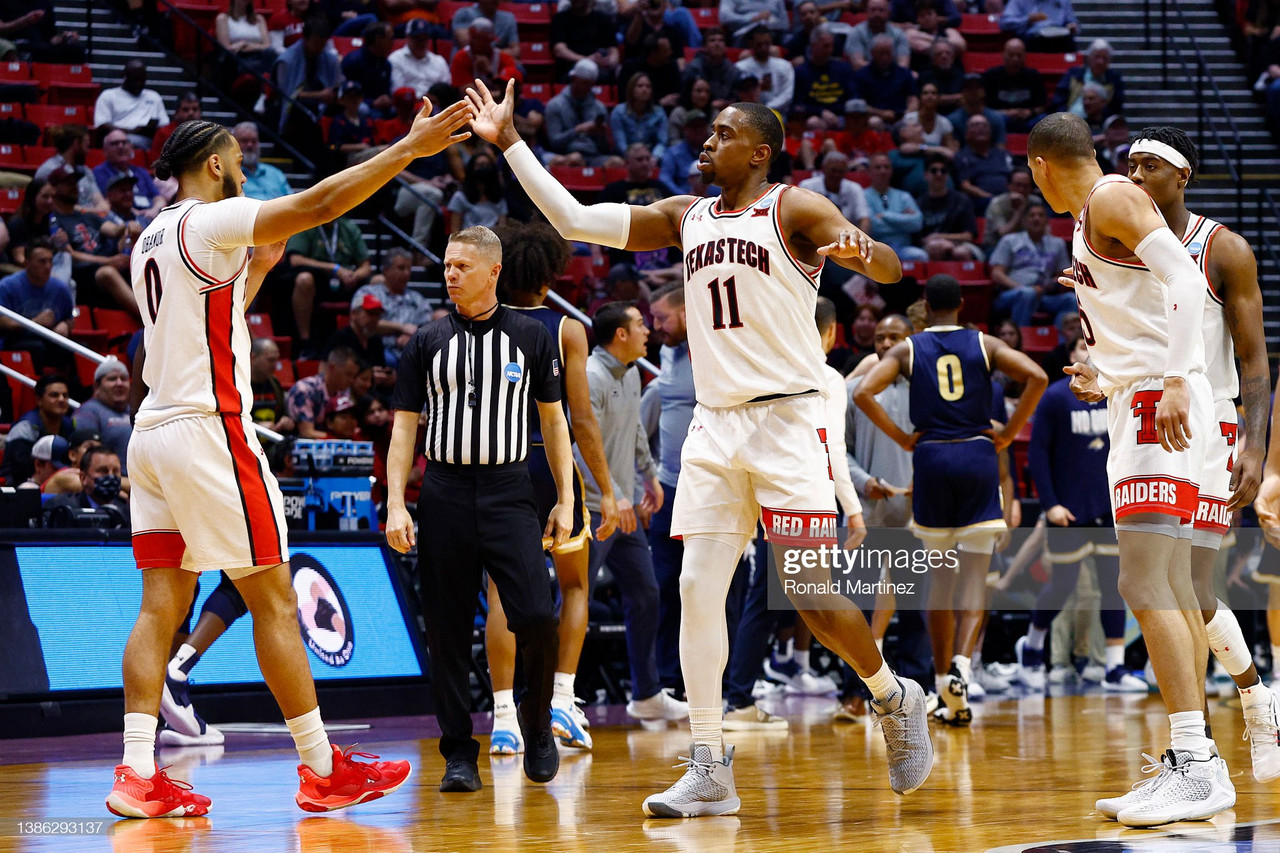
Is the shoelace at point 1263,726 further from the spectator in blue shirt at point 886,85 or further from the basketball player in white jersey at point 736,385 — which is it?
the spectator in blue shirt at point 886,85

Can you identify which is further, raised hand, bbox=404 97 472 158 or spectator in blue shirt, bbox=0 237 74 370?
spectator in blue shirt, bbox=0 237 74 370

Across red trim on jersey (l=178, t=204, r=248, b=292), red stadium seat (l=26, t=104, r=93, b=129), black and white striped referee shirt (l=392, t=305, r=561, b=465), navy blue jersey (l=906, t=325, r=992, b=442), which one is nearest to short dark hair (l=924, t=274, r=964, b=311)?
navy blue jersey (l=906, t=325, r=992, b=442)

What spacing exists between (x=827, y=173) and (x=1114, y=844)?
10650 millimetres

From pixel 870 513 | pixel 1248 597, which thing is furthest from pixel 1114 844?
pixel 1248 597

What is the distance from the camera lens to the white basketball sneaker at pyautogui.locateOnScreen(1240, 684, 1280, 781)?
5102 mm

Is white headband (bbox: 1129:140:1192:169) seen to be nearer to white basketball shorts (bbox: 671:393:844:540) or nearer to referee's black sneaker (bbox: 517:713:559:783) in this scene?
white basketball shorts (bbox: 671:393:844:540)

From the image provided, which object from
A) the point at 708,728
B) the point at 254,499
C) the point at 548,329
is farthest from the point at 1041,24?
the point at 254,499

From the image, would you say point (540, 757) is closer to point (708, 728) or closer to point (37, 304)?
point (708, 728)

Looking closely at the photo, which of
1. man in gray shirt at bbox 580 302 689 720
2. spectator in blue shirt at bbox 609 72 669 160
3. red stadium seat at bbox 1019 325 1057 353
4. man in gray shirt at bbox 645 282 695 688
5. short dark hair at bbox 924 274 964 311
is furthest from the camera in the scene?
spectator in blue shirt at bbox 609 72 669 160

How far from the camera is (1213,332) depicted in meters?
5.04

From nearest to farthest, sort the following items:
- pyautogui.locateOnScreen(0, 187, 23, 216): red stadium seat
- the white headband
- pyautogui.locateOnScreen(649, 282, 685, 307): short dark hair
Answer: the white headband
pyautogui.locateOnScreen(649, 282, 685, 307): short dark hair
pyautogui.locateOnScreen(0, 187, 23, 216): red stadium seat

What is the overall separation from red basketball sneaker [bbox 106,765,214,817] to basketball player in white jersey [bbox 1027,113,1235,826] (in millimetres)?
2767

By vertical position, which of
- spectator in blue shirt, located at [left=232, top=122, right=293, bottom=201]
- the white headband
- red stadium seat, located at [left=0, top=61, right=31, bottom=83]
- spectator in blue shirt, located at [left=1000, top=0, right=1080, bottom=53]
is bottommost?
the white headband

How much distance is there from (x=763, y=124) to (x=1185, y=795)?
7.90 feet
